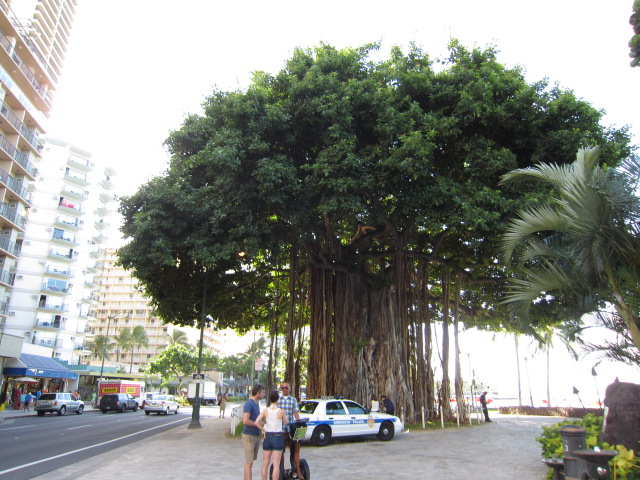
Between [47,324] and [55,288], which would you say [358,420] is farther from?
[55,288]

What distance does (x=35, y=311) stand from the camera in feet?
151

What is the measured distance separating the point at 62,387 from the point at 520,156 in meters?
46.2

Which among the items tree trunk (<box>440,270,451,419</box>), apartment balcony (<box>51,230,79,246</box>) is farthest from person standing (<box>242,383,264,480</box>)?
apartment balcony (<box>51,230,79,246</box>)

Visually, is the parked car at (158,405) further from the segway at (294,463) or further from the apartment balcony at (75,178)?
the apartment balcony at (75,178)

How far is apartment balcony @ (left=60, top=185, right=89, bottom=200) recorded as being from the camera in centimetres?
5184

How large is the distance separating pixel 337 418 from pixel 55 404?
23652 millimetres

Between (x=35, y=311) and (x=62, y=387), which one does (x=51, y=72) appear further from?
(x=62, y=387)

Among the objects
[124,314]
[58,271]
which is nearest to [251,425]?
[58,271]

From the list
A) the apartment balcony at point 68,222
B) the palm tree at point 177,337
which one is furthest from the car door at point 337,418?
the palm tree at point 177,337

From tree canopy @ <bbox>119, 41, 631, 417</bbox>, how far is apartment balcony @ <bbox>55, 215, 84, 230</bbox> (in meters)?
39.9

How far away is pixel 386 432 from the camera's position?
13.2 m

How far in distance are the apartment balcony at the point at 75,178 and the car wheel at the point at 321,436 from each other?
51487 millimetres

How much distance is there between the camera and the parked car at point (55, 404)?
92.3ft

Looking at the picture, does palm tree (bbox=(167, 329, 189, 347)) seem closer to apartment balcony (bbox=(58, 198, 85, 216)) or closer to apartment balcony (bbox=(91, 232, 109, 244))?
apartment balcony (bbox=(91, 232, 109, 244))
